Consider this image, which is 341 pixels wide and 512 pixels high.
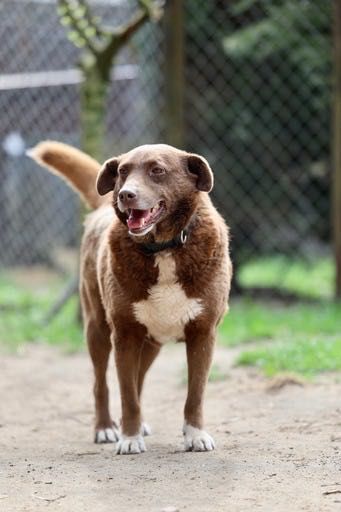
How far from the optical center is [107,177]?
4234mm

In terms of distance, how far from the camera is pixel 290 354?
Answer: 5.99 metres

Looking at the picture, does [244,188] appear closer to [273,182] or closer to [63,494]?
[273,182]

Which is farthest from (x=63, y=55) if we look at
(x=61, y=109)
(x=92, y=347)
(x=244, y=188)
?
(x=92, y=347)

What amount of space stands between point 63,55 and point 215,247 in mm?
5113

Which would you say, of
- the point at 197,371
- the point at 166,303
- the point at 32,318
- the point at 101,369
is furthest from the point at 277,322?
the point at 166,303

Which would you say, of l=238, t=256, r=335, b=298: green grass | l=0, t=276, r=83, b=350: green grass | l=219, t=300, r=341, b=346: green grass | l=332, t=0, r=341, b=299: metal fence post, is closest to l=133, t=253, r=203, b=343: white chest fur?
l=219, t=300, r=341, b=346: green grass

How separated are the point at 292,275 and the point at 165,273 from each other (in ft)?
21.1

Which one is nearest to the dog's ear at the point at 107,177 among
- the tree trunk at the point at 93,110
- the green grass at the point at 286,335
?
the green grass at the point at 286,335

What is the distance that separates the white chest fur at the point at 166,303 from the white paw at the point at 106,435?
687 mm

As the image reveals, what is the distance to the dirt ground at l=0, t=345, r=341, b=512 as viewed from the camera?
3283 millimetres

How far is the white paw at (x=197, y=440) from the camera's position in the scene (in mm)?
4055

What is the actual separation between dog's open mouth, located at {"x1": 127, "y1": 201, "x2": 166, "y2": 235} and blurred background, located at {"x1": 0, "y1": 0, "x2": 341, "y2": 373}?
154 inches

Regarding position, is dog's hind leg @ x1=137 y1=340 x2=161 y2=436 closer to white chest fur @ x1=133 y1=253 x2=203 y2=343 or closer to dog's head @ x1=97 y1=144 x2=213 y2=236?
white chest fur @ x1=133 y1=253 x2=203 y2=343

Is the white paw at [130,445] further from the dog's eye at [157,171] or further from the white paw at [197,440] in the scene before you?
the dog's eye at [157,171]
